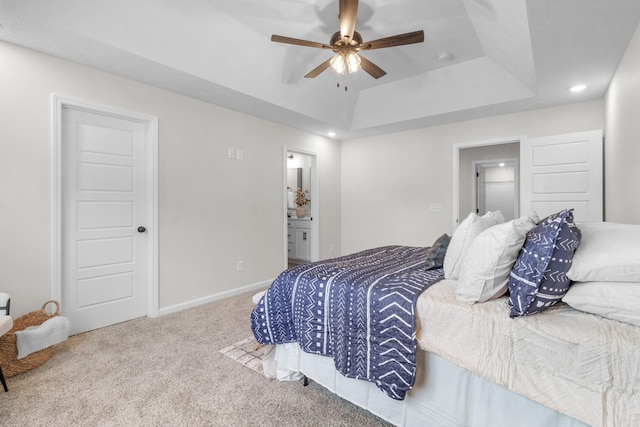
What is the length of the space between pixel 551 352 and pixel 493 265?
1.20 ft

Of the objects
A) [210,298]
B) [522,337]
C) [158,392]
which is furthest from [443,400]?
[210,298]

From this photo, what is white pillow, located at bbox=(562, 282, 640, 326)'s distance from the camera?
1.04m

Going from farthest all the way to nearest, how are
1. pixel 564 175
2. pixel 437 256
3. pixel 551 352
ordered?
1. pixel 564 175
2. pixel 437 256
3. pixel 551 352

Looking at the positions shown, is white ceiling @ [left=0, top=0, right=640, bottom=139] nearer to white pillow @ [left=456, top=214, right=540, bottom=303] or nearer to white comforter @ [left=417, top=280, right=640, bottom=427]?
white pillow @ [left=456, top=214, right=540, bottom=303]

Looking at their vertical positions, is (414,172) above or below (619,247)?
above

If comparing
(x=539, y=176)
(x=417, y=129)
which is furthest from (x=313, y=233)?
(x=539, y=176)

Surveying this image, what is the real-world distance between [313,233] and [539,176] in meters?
3.27

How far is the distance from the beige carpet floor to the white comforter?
70 centimetres

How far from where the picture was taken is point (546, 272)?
46.1 inches

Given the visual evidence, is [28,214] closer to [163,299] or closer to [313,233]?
[163,299]

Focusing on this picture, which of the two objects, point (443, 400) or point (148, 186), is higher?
point (148, 186)

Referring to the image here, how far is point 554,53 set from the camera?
2.34 m

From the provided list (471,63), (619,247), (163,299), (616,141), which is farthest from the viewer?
(471,63)

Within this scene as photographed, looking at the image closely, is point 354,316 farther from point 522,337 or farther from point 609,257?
point 609,257
